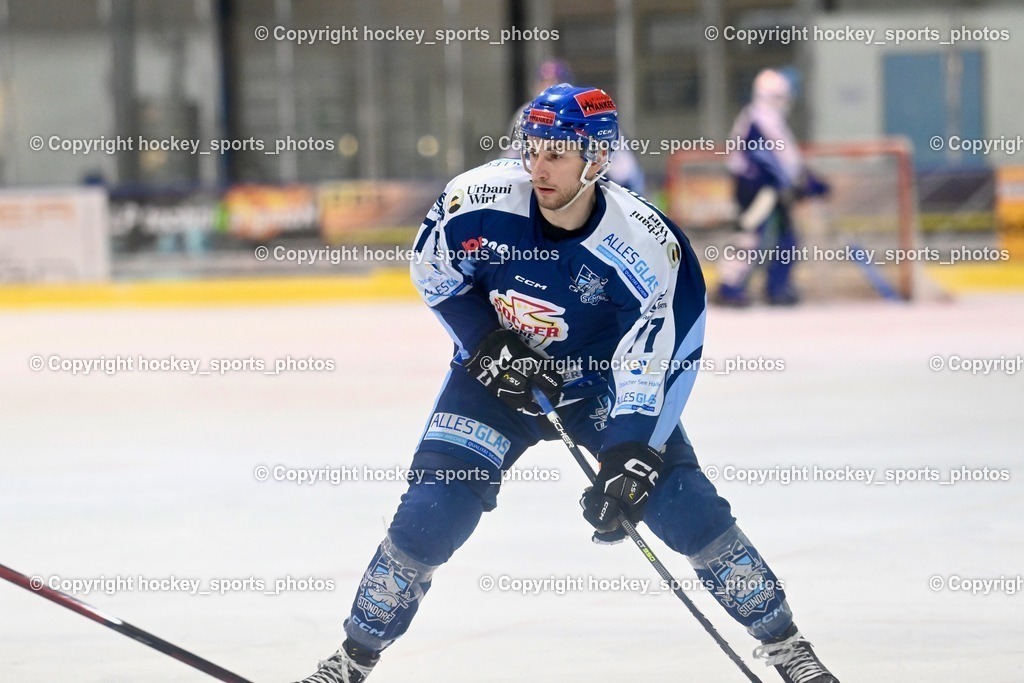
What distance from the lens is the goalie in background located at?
10.4 metres

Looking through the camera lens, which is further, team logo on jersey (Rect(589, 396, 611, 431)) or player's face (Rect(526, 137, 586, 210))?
team logo on jersey (Rect(589, 396, 611, 431))

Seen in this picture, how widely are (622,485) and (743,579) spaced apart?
28 centimetres

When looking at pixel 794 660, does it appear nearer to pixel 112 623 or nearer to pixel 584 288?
pixel 584 288

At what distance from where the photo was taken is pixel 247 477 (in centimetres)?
541

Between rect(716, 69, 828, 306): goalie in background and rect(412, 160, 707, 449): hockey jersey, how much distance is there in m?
7.41

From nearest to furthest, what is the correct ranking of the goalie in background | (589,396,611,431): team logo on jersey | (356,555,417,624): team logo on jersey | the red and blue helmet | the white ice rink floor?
1. (356,555,417,624): team logo on jersey
2. the red and blue helmet
3. (589,396,611,431): team logo on jersey
4. the white ice rink floor
5. the goalie in background

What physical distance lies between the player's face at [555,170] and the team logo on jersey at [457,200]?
0.18 metres

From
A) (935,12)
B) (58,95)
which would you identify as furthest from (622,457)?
(58,95)

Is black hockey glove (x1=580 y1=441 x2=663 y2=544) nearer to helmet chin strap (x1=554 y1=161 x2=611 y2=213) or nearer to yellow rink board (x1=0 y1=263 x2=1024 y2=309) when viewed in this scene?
helmet chin strap (x1=554 y1=161 x2=611 y2=213)

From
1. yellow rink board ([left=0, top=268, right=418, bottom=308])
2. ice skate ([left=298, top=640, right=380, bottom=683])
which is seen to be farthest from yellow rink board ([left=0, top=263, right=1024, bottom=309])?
ice skate ([left=298, top=640, right=380, bottom=683])

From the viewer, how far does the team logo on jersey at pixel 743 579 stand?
2752 millimetres

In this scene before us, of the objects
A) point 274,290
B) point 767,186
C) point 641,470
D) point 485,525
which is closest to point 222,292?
point 274,290

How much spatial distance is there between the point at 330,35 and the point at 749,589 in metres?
14.9

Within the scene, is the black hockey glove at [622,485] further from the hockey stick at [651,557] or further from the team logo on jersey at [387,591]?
the team logo on jersey at [387,591]
